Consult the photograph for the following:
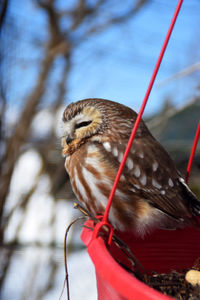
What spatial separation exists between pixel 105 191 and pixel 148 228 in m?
0.24

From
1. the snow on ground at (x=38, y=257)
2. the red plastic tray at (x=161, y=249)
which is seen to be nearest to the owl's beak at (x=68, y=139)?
the red plastic tray at (x=161, y=249)

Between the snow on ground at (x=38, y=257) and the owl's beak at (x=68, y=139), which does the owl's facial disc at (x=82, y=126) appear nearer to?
the owl's beak at (x=68, y=139)

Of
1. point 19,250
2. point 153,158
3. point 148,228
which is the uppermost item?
point 153,158

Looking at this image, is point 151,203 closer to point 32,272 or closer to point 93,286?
point 32,272

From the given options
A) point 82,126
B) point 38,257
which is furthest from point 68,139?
point 38,257

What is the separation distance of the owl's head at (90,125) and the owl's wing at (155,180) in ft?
0.31

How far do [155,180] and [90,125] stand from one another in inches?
15.8

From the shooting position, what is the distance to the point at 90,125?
170cm

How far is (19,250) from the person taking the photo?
135 inches

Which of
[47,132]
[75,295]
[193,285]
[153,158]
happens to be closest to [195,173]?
[47,132]

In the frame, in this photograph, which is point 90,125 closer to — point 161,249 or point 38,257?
point 161,249

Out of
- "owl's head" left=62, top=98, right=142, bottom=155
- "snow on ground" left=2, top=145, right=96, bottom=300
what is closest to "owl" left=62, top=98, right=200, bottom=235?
"owl's head" left=62, top=98, right=142, bottom=155

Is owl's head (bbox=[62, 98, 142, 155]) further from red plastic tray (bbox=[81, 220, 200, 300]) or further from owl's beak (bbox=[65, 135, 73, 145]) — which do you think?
red plastic tray (bbox=[81, 220, 200, 300])

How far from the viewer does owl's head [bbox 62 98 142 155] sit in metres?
1.67
